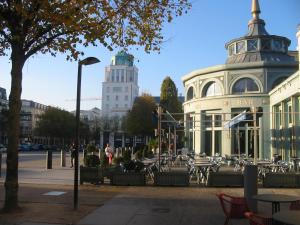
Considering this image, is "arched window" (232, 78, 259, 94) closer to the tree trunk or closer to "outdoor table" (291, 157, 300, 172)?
"outdoor table" (291, 157, 300, 172)

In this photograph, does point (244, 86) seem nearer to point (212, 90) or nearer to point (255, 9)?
point (212, 90)

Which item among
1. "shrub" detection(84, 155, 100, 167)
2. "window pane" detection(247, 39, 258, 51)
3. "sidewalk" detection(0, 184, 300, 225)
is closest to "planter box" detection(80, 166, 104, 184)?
"sidewalk" detection(0, 184, 300, 225)

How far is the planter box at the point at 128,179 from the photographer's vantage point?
643 inches

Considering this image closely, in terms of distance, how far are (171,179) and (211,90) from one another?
2179 centimetres

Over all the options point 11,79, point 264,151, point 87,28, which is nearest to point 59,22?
point 87,28

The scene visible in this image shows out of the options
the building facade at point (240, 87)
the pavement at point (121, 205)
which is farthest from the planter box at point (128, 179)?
the building facade at point (240, 87)

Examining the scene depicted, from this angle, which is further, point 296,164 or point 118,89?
point 118,89

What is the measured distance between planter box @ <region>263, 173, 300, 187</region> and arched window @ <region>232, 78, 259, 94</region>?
1844 cm

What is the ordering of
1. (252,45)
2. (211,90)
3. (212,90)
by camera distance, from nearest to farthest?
1. (212,90)
2. (211,90)
3. (252,45)

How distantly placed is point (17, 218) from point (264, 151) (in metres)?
25.2

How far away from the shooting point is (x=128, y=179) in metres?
16.3

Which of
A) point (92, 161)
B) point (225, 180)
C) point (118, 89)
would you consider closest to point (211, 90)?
point (92, 161)

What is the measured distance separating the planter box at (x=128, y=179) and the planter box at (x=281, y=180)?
452cm

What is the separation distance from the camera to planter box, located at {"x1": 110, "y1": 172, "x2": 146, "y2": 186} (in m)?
16.3
